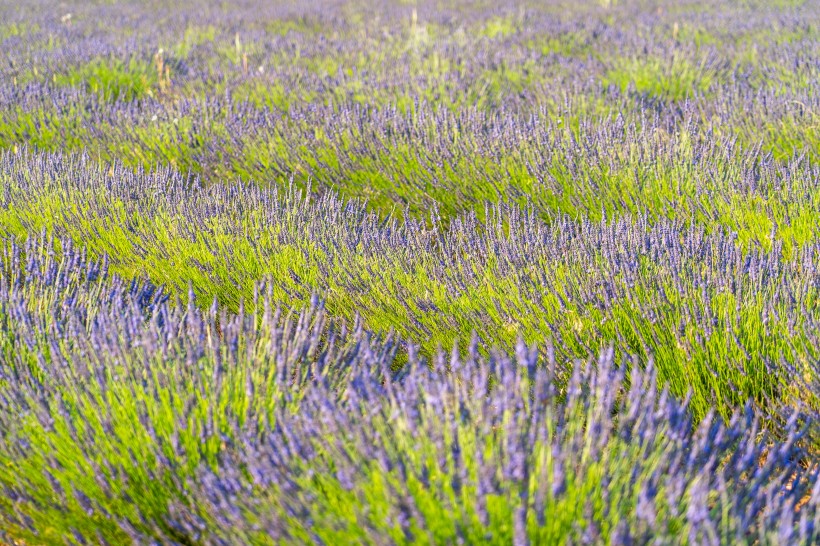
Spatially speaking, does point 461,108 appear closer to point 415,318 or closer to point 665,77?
point 665,77

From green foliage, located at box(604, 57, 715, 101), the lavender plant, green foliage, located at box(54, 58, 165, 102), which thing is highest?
green foliage, located at box(604, 57, 715, 101)

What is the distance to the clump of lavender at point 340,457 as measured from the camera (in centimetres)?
120

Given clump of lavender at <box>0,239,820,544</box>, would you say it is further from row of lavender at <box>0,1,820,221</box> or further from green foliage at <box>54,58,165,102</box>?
green foliage at <box>54,58,165,102</box>

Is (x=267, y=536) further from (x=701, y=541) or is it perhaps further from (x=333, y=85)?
(x=333, y=85)

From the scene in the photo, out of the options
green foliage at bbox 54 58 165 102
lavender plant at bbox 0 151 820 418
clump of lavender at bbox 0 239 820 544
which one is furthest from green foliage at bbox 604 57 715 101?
clump of lavender at bbox 0 239 820 544

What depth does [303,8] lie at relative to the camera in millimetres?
10852

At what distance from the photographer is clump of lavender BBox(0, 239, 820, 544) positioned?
120cm

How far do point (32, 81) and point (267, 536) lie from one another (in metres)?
5.39

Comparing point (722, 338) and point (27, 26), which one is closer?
point (722, 338)

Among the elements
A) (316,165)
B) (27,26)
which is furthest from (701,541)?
(27,26)

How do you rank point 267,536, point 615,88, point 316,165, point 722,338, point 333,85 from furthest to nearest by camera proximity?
point 333,85, point 615,88, point 316,165, point 722,338, point 267,536

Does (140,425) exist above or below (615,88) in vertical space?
below

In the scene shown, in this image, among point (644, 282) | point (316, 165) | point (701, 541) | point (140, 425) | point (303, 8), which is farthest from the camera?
point (303, 8)

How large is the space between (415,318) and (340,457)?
0.99 metres
